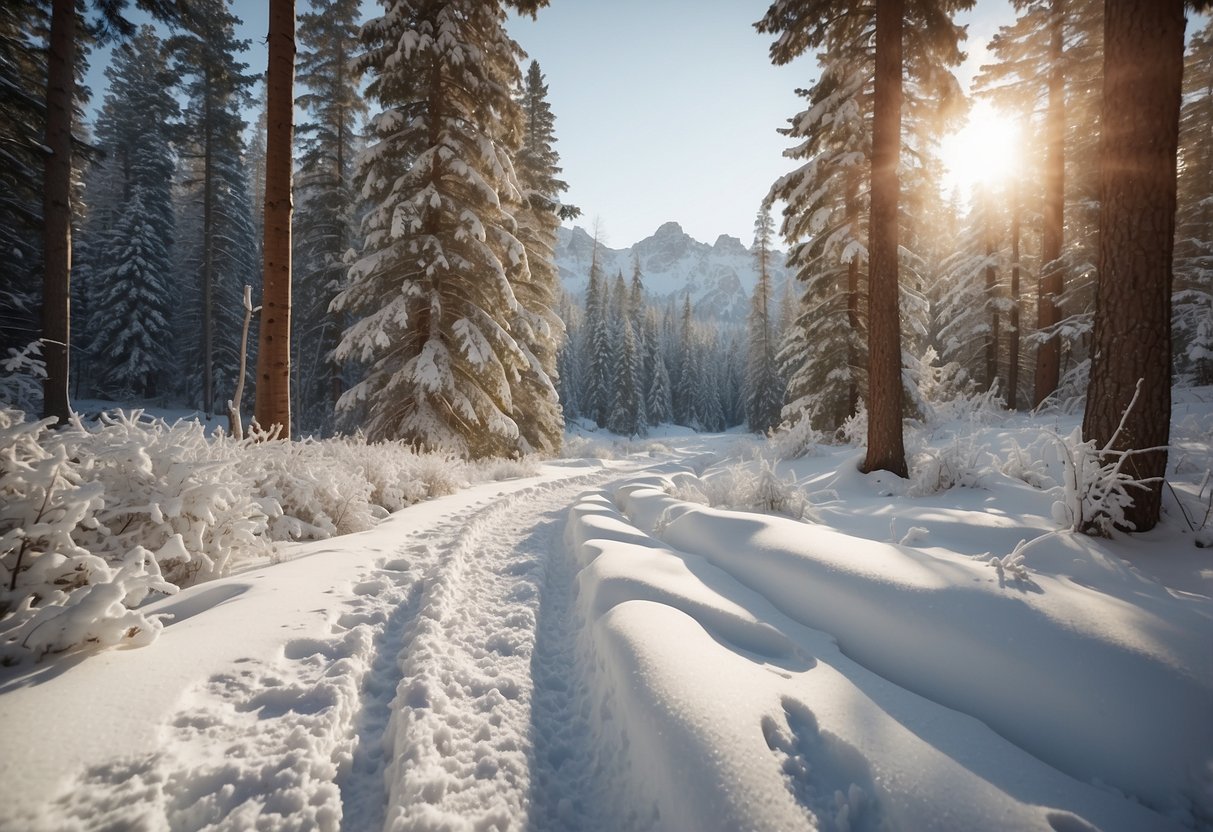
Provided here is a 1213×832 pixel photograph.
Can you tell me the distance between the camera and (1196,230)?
42.1 feet

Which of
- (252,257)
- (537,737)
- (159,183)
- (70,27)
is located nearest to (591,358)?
(252,257)

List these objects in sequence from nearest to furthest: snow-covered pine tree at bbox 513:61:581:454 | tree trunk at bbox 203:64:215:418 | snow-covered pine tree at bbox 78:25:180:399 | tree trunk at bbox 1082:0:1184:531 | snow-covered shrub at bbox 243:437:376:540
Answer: tree trunk at bbox 1082:0:1184:531
snow-covered shrub at bbox 243:437:376:540
snow-covered pine tree at bbox 513:61:581:454
tree trunk at bbox 203:64:215:418
snow-covered pine tree at bbox 78:25:180:399

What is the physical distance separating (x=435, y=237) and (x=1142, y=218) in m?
9.98

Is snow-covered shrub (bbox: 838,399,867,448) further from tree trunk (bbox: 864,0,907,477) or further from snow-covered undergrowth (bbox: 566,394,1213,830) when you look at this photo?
snow-covered undergrowth (bbox: 566,394,1213,830)

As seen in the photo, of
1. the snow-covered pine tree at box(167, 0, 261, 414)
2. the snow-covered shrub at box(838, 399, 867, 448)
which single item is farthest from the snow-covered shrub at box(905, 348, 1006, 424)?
the snow-covered pine tree at box(167, 0, 261, 414)

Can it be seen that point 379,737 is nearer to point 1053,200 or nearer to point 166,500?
point 166,500

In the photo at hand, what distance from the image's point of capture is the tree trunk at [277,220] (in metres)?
5.57

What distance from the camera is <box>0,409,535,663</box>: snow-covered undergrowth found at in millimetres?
1952

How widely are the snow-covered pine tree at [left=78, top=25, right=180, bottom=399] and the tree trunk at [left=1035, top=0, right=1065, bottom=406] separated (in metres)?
35.3

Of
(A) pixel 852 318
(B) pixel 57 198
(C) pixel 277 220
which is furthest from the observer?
(A) pixel 852 318

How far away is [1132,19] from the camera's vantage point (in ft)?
11.1

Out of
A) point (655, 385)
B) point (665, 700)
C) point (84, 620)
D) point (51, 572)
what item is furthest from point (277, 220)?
point (655, 385)

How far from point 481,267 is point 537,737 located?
936cm

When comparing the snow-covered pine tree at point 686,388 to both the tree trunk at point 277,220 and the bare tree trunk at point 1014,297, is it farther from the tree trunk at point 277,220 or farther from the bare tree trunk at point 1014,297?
the tree trunk at point 277,220
